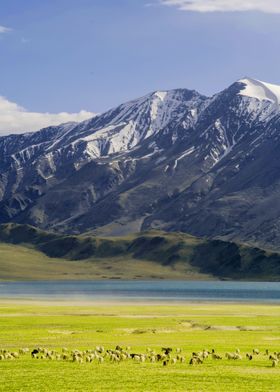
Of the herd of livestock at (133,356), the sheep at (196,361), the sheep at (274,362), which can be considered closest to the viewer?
the sheep at (274,362)

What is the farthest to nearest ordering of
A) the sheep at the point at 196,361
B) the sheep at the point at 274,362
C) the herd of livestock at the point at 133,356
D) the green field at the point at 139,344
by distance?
the herd of livestock at the point at 133,356, the sheep at the point at 196,361, the sheep at the point at 274,362, the green field at the point at 139,344

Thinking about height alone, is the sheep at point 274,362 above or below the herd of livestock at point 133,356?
above

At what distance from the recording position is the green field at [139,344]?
45.6m

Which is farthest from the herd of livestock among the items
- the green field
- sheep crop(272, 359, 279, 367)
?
the green field

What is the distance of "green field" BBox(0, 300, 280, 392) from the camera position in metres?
45.6

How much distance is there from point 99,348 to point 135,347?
7595 mm

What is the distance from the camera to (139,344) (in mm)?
72750

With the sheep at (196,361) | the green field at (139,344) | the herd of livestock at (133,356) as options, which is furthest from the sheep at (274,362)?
the sheep at (196,361)

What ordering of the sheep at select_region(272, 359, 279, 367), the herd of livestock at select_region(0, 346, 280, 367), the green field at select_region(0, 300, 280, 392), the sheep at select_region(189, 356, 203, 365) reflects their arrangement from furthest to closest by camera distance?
the herd of livestock at select_region(0, 346, 280, 367), the sheep at select_region(189, 356, 203, 365), the sheep at select_region(272, 359, 279, 367), the green field at select_region(0, 300, 280, 392)

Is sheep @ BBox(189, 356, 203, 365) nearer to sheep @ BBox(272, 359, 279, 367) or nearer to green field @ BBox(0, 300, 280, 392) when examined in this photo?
green field @ BBox(0, 300, 280, 392)

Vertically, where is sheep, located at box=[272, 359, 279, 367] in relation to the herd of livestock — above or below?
above

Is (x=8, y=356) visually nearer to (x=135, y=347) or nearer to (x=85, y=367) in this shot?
(x=85, y=367)

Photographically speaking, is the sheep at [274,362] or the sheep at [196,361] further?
the sheep at [196,361]

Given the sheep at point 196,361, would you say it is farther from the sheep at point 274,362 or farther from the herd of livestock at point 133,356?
the sheep at point 274,362
